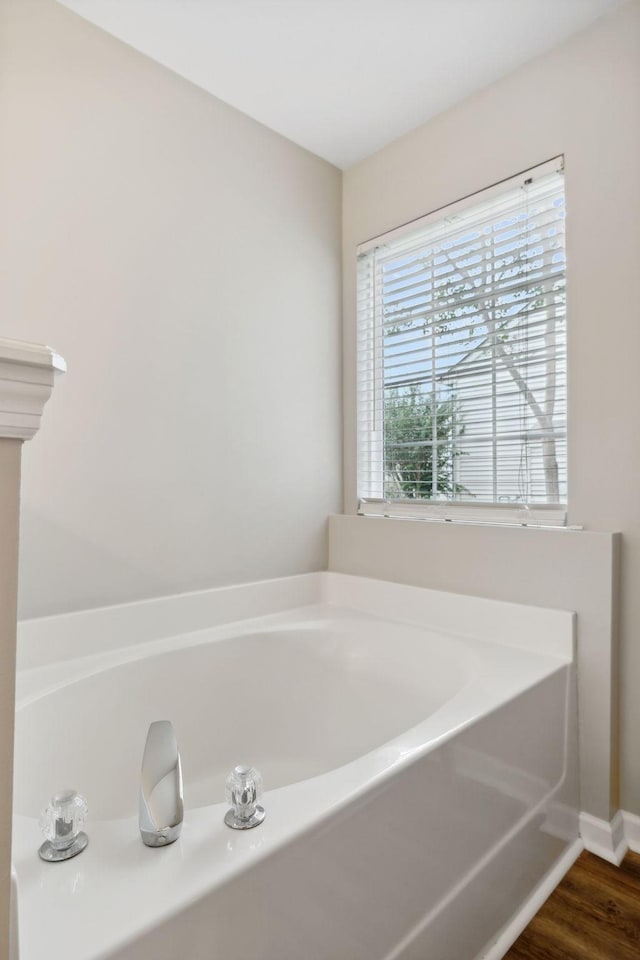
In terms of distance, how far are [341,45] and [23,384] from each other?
189 cm

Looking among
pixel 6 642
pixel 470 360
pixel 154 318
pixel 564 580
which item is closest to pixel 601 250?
pixel 470 360

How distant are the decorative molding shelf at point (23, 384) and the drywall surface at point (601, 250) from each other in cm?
157

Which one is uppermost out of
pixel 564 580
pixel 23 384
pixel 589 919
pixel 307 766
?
pixel 23 384

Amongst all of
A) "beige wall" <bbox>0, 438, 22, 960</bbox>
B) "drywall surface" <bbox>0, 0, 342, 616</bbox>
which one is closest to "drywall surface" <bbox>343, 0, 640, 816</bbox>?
"drywall surface" <bbox>0, 0, 342, 616</bbox>

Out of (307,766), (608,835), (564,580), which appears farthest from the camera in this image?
(307,766)

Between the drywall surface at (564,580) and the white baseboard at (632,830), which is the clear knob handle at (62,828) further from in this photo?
the white baseboard at (632,830)

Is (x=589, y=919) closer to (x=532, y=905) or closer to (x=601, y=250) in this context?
(x=532, y=905)

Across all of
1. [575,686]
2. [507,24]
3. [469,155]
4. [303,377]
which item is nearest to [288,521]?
[303,377]

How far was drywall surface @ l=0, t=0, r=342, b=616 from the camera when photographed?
1.57m

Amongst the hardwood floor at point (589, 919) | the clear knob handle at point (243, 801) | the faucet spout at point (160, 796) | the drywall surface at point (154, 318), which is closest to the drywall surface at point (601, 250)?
the hardwood floor at point (589, 919)

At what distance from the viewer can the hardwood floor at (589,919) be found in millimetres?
1240

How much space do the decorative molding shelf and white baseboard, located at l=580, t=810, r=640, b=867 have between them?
6.10 feet

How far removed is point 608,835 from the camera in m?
1.57

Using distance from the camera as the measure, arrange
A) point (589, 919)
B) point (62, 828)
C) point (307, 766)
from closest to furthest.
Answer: point (62, 828)
point (589, 919)
point (307, 766)
